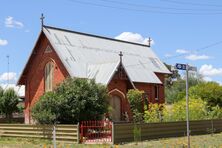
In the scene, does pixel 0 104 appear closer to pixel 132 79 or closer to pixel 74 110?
pixel 132 79

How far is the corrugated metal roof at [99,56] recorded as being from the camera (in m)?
38.3

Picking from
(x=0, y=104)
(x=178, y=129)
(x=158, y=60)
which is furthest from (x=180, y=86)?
(x=178, y=129)

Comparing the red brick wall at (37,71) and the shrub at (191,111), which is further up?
the red brick wall at (37,71)

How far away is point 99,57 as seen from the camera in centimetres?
4269

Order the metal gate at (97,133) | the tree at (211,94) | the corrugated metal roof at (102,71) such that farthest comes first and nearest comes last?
the tree at (211,94) < the corrugated metal roof at (102,71) < the metal gate at (97,133)

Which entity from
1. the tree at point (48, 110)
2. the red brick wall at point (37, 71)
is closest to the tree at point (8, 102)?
the red brick wall at point (37, 71)

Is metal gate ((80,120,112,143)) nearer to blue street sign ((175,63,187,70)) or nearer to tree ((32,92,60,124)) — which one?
tree ((32,92,60,124))

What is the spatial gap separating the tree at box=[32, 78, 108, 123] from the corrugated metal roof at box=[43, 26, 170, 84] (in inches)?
307

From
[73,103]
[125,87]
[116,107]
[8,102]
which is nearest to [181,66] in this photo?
[73,103]

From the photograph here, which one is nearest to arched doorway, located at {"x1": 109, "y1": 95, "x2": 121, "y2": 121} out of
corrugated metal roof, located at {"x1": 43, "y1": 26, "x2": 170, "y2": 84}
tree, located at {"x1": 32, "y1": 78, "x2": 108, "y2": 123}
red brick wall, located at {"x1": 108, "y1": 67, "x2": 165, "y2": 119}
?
red brick wall, located at {"x1": 108, "y1": 67, "x2": 165, "y2": 119}

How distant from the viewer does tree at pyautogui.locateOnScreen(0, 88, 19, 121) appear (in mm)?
46219

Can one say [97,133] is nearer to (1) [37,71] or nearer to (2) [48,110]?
(2) [48,110]

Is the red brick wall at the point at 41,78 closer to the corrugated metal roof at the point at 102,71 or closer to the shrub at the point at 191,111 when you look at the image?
the corrugated metal roof at the point at 102,71

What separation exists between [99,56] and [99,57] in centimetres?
24
